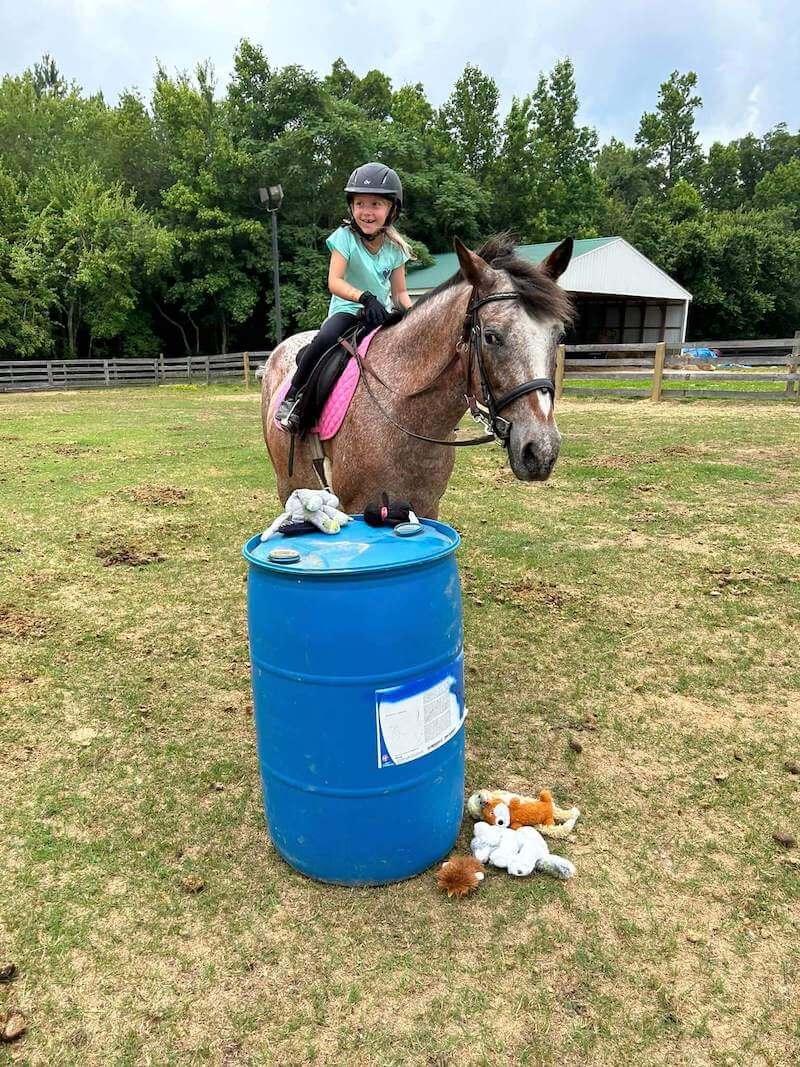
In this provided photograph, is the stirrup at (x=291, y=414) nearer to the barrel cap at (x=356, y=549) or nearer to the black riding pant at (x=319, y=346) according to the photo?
the black riding pant at (x=319, y=346)

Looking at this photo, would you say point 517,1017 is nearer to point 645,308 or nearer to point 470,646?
point 470,646

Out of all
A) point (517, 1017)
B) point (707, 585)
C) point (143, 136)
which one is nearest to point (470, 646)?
point (707, 585)

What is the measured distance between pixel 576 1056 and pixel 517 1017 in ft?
0.60

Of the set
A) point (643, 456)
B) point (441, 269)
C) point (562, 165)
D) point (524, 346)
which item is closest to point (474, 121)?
point (562, 165)

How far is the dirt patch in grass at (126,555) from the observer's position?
6.00 meters

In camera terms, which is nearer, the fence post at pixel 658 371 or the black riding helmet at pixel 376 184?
the black riding helmet at pixel 376 184

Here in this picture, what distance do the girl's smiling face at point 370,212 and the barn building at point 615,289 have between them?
22489 millimetres

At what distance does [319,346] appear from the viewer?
146 inches

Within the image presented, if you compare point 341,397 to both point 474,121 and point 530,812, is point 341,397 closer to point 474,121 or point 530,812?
point 530,812

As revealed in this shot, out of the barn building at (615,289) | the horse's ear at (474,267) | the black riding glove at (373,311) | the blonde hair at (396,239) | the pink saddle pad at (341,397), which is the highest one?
the barn building at (615,289)

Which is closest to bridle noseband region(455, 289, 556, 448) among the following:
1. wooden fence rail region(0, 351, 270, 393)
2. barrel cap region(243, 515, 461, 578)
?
barrel cap region(243, 515, 461, 578)

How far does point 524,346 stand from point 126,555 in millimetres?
4740

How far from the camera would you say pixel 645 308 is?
124 feet

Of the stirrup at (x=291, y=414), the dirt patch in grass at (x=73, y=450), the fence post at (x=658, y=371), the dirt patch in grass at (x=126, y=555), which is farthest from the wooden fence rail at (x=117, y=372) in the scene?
the stirrup at (x=291, y=414)
